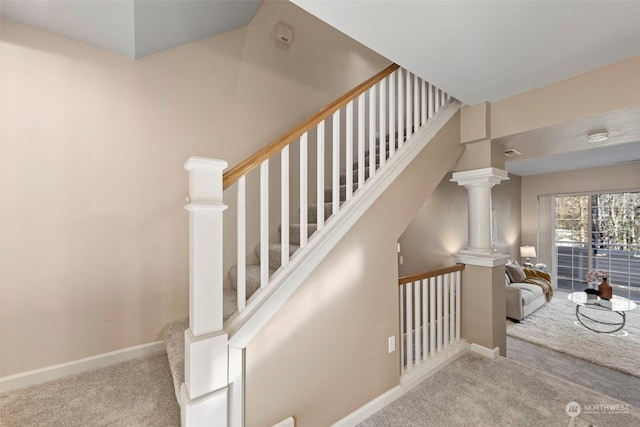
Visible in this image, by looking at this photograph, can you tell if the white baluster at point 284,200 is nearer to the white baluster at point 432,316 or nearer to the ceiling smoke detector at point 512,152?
the white baluster at point 432,316

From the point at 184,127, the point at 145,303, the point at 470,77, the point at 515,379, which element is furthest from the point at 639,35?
the point at 145,303

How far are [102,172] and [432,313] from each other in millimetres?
2906

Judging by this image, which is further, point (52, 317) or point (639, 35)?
point (52, 317)

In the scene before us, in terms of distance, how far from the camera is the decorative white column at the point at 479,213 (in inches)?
100.0

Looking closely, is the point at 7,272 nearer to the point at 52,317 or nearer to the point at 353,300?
the point at 52,317

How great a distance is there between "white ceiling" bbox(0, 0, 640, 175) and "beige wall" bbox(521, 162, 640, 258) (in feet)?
13.8

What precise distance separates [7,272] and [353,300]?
2149 millimetres

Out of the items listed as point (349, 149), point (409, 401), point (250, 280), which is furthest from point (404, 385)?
point (349, 149)

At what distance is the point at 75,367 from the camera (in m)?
1.80

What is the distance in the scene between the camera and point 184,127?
2.22m

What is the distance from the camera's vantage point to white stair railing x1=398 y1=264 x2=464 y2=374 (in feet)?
7.21

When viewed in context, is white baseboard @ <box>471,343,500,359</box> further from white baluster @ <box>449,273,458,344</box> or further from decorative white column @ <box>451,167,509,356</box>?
white baluster @ <box>449,273,458,344</box>

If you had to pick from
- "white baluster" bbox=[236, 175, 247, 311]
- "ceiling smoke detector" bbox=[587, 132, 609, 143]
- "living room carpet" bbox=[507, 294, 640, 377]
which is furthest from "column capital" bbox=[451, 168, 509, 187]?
"living room carpet" bbox=[507, 294, 640, 377]

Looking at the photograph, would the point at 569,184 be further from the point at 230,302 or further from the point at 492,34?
the point at 230,302
